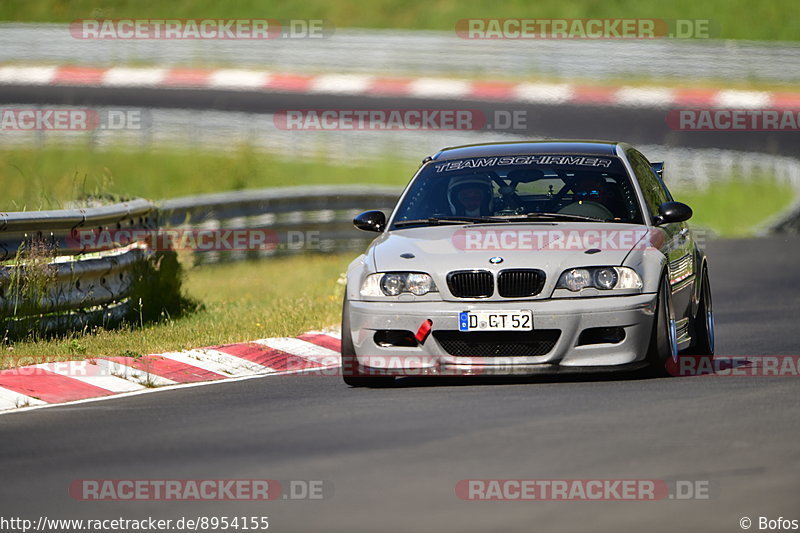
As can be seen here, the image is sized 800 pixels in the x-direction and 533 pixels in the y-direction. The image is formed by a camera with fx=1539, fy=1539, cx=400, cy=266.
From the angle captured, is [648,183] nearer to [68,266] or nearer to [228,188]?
[68,266]

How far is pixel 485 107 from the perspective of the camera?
30719 mm

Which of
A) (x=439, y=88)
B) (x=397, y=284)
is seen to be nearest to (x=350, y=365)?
(x=397, y=284)

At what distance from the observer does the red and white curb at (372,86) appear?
101 feet

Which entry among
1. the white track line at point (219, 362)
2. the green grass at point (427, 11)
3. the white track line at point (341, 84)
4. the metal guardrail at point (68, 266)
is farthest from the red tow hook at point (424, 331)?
the green grass at point (427, 11)

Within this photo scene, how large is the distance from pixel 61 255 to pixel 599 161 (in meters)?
4.19

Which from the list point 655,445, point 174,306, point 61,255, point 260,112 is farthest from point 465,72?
point 655,445

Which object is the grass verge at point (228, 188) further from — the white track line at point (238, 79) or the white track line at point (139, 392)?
the white track line at point (238, 79)

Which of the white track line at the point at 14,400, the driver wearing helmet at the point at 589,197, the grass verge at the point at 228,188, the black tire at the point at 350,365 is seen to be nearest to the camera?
the white track line at the point at 14,400

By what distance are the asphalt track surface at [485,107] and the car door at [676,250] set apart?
17.8 metres

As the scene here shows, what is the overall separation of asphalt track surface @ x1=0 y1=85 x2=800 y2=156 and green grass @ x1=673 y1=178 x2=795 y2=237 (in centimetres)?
188

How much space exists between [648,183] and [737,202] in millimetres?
16501

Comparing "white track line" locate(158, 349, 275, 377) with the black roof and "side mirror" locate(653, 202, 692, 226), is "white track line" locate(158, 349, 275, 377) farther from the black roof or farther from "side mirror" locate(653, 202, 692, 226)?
"side mirror" locate(653, 202, 692, 226)

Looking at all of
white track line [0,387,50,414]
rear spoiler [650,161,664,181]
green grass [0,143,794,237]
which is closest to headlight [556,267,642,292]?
rear spoiler [650,161,664,181]

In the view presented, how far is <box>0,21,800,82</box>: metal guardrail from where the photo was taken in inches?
1239
